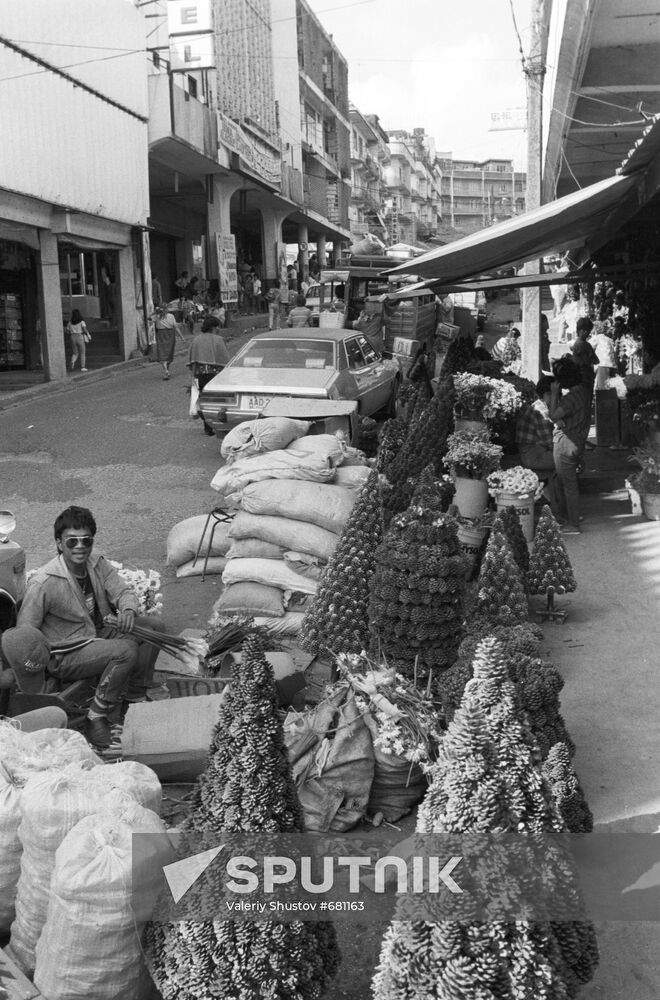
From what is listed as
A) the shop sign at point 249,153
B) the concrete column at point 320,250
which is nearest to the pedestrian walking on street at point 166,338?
the shop sign at point 249,153

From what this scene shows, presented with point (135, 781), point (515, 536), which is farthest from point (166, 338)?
point (135, 781)

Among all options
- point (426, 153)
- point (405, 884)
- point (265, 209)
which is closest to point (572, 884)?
point (405, 884)

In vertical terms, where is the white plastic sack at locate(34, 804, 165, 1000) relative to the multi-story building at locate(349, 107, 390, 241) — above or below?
below

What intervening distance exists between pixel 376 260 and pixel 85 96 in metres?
8.30

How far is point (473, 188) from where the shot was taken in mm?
127438

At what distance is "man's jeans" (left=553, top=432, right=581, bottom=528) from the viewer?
8.15 m

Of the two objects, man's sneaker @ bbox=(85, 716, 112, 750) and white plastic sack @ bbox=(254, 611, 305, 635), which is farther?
white plastic sack @ bbox=(254, 611, 305, 635)

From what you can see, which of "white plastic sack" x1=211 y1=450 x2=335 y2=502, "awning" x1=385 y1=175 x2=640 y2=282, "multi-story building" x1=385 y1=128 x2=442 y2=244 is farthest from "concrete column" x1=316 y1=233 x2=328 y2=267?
"white plastic sack" x1=211 y1=450 x2=335 y2=502

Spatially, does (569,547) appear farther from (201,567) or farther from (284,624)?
(201,567)

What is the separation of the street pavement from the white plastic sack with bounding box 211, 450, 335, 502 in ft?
2.91

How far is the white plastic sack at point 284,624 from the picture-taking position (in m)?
6.16

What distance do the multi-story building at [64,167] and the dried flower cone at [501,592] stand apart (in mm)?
12994

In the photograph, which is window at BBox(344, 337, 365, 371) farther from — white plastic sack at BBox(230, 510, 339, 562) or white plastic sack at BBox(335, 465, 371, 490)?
white plastic sack at BBox(230, 510, 339, 562)

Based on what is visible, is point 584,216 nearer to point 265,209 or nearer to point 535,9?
point 535,9
